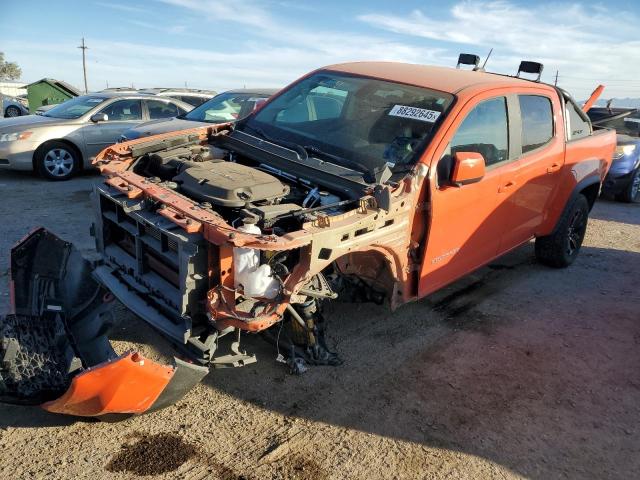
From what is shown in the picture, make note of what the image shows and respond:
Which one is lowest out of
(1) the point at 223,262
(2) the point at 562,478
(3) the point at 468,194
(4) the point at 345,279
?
(2) the point at 562,478

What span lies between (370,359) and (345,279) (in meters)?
0.61

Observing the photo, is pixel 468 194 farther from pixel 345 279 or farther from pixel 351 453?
pixel 351 453

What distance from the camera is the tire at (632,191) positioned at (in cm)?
915

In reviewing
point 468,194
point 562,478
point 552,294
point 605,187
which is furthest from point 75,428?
point 605,187

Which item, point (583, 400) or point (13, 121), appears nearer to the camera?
point (583, 400)

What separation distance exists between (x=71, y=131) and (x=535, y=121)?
25.4ft

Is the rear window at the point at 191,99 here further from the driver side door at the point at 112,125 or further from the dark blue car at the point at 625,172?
the dark blue car at the point at 625,172

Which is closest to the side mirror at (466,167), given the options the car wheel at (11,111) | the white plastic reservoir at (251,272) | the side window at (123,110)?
the white plastic reservoir at (251,272)

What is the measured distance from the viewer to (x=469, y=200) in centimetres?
377

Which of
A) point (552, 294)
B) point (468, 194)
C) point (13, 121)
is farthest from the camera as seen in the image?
point (13, 121)

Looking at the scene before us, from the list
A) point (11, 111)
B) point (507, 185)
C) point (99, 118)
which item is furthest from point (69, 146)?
point (11, 111)

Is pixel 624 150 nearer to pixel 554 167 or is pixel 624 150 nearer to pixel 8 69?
pixel 554 167

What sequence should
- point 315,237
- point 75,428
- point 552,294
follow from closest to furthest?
point 315,237 < point 75,428 < point 552,294

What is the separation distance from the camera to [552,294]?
5078 mm
